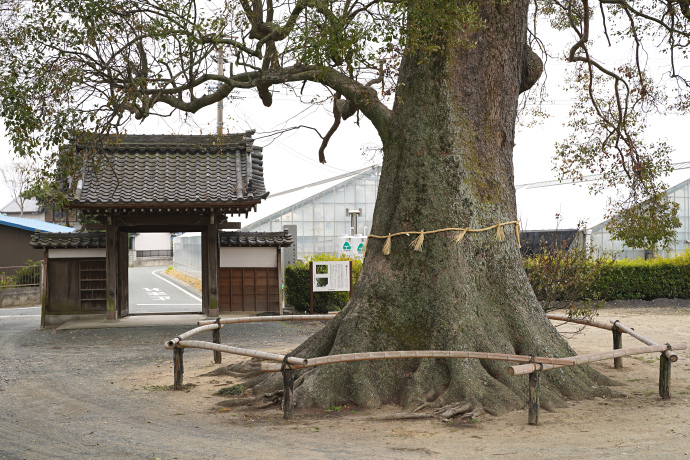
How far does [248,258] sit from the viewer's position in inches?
629

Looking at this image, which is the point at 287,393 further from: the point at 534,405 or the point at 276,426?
the point at 534,405

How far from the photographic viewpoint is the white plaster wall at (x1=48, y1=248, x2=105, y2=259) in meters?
14.9

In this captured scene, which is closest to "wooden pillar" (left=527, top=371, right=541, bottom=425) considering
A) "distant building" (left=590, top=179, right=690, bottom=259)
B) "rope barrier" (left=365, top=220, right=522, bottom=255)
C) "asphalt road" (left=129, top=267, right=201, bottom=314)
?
"rope barrier" (left=365, top=220, right=522, bottom=255)

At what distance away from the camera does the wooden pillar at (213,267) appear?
1461cm

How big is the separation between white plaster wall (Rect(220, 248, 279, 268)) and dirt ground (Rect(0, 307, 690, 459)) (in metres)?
6.83

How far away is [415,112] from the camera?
24.8 feet

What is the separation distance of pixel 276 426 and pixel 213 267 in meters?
9.34

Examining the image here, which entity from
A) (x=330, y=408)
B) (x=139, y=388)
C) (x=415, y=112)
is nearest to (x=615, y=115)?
(x=415, y=112)

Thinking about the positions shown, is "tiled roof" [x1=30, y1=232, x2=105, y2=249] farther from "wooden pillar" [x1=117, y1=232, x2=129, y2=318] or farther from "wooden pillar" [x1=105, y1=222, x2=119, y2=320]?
"wooden pillar" [x1=105, y1=222, x2=119, y2=320]

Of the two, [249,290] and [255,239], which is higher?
[255,239]

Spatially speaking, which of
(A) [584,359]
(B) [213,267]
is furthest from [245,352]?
(B) [213,267]

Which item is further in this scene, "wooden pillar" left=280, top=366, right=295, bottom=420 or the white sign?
the white sign

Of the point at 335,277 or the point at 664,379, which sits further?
the point at 335,277

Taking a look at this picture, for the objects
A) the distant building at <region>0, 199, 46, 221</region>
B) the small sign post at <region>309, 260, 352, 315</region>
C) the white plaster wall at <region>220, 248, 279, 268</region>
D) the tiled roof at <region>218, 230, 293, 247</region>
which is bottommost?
the small sign post at <region>309, 260, 352, 315</region>
